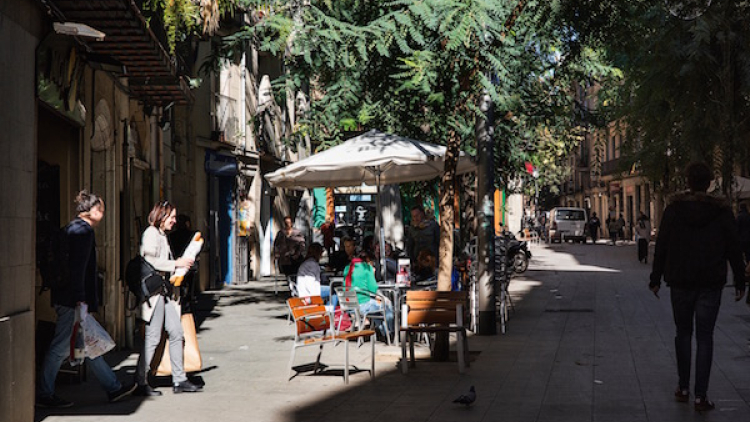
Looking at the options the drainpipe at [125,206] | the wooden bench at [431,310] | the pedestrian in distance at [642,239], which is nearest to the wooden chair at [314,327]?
the wooden bench at [431,310]

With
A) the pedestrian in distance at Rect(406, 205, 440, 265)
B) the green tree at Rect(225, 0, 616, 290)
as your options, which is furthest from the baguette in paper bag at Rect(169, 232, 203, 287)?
the pedestrian in distance at Rect(406, 205, 440, 265)

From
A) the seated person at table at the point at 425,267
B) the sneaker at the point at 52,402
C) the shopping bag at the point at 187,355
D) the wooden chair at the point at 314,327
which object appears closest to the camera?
the sneaker at the point at 52,402

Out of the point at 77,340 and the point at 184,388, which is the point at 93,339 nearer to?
the point at 77,340

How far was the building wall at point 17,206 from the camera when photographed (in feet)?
23.2

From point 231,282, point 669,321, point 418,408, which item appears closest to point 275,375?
point 418,408

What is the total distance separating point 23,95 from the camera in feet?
25.1

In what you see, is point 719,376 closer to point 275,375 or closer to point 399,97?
point 275,375

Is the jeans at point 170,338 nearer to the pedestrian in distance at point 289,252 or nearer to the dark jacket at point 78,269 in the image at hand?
the dark jacket at point 78,269

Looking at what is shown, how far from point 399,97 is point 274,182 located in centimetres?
295

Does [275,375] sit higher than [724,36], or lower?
lower

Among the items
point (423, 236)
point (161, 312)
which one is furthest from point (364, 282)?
point (161, 312)

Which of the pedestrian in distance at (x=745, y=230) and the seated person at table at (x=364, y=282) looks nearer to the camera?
the seated person at table at (x=364, y=282)

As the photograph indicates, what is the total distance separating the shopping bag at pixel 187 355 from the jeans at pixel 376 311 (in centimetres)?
316

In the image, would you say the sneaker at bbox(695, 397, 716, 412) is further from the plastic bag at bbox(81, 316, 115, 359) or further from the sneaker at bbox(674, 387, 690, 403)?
the plastic bag at bbox(81, 316, 115, 359)
